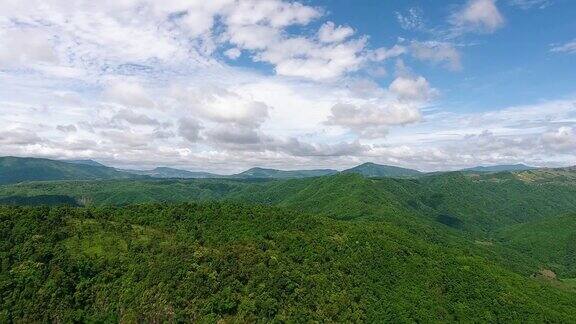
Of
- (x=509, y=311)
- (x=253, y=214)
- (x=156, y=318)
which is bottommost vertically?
(x=509, y=311)

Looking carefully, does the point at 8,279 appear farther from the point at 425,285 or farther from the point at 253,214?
the point at 425,285

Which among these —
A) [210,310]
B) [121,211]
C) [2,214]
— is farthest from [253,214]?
[2,214]

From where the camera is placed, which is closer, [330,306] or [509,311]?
[330,306]

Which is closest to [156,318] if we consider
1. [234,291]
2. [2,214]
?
[234,291]

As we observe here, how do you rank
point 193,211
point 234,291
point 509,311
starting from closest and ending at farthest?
point 234,291 < point 509,311 < point 193,211

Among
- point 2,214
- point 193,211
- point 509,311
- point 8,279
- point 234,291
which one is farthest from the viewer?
point 193,211

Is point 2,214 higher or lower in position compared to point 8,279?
higher

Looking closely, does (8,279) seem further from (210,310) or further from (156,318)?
(210,310)
